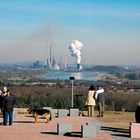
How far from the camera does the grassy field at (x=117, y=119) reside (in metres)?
23.4

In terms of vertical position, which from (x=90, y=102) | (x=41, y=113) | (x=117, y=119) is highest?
(x=90, y=102)

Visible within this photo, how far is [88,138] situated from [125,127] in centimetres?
391

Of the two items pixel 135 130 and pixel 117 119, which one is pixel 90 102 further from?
pixel 135 130

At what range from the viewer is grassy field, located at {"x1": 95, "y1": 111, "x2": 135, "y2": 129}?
2344cm

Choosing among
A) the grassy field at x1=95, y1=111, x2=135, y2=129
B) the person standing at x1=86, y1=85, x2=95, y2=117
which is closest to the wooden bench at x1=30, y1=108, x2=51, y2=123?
the grassy field at x1=95, y1=111, x2=135, y2=129

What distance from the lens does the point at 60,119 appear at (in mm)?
26047

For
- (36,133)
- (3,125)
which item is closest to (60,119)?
(3,125)

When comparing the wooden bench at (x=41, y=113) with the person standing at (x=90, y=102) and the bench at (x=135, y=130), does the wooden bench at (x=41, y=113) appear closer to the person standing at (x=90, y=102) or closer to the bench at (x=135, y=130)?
the person standing at (x=90, y=102)

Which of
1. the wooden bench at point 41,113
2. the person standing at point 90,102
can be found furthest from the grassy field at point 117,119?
the wooden bench at point 41,113

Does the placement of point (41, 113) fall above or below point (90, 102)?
below

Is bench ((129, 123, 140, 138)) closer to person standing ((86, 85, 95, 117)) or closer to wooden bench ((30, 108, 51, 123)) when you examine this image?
wooden bench ((30, 108, 51, 123))

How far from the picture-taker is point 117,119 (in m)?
25.9

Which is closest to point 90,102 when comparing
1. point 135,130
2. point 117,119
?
point 117,119

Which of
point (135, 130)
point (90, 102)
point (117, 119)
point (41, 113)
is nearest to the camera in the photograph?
point (135, 130)
